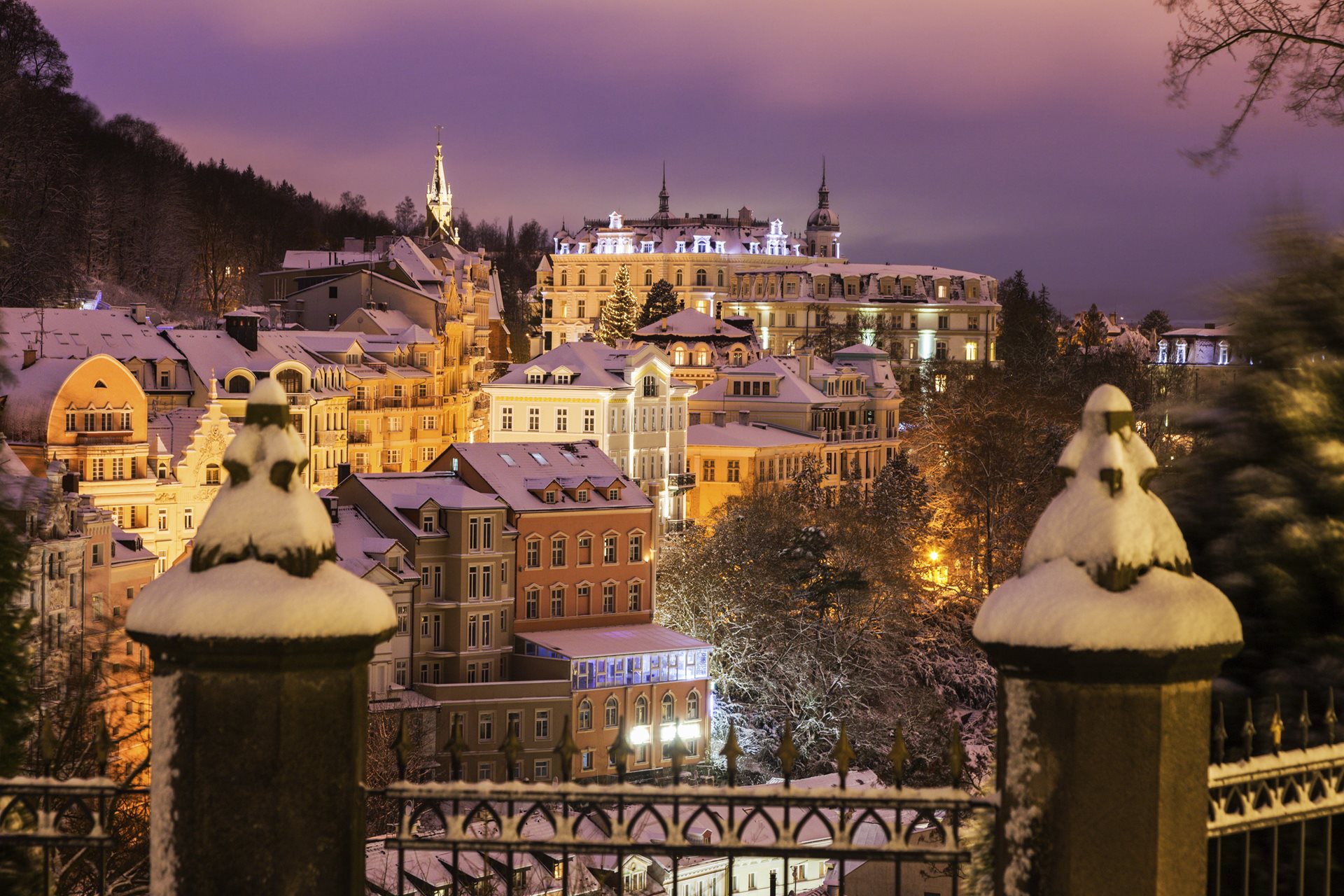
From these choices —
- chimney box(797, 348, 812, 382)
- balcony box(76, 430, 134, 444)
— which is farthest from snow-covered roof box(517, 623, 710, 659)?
chimney box(797, 348, 812, 382)

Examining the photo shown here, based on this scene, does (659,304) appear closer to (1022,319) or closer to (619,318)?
(619,318)

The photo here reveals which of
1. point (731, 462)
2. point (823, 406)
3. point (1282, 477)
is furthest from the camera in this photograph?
point (823, 406)

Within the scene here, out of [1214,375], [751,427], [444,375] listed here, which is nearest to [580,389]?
[751,427]

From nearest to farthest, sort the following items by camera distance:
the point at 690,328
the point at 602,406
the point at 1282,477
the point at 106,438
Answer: the point at 1282,477 → the point at 106,438 → the point at 602,406 → the point at 690,328

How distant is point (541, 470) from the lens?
37844 millimetres

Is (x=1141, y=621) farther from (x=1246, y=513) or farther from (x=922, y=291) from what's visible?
(x=922, y=291)

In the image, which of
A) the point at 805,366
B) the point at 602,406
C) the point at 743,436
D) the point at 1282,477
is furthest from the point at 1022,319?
the point at 1282,477

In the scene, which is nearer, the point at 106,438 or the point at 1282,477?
the point at 1282,477

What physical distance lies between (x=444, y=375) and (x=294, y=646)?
57102 millimetres

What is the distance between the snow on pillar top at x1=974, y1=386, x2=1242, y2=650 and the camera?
4.42 meters

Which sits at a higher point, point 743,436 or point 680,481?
point 743,436

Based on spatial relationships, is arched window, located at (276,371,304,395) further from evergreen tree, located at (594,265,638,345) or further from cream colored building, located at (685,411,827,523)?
evergreen tree, located at (594,265,638,345)

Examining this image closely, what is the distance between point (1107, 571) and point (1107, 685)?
319 millimetres

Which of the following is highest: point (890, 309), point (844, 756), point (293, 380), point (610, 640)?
point (890, 309)
